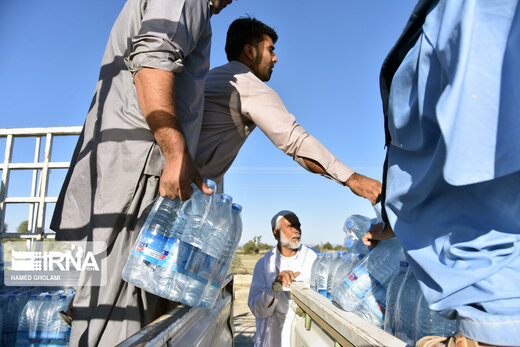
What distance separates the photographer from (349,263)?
222 centimetres

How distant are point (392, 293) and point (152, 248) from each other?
101cm

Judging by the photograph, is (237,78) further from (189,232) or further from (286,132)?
(189,232)

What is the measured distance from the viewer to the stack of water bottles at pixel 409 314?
4.21 ft

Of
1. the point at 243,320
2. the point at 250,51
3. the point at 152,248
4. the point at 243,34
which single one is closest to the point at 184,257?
the point at 152,248

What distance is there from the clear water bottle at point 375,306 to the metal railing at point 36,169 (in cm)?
400

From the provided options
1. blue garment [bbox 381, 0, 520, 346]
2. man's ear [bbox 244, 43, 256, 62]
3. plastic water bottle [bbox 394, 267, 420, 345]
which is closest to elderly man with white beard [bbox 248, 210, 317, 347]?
man's ear [bbox 244, 43, 256, 62]

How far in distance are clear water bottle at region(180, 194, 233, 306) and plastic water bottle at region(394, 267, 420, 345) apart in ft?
2.76

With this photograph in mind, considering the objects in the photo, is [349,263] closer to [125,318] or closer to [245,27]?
[125,318]

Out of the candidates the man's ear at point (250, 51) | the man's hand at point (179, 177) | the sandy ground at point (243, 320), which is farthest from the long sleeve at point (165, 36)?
the sandy ground at point (243, 320)

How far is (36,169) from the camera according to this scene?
4.75m

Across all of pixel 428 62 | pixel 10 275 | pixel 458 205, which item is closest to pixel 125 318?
pixel 458 205

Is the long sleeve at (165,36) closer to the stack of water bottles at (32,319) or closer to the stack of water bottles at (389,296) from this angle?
the stack of water bottles at (389,296)

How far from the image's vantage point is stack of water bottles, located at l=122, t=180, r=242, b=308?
1662 mm

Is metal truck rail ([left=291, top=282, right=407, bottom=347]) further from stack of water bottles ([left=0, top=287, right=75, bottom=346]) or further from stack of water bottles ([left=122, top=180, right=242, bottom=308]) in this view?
stack of water bottles ([left=0, top=287, right=75, bottom=346])
